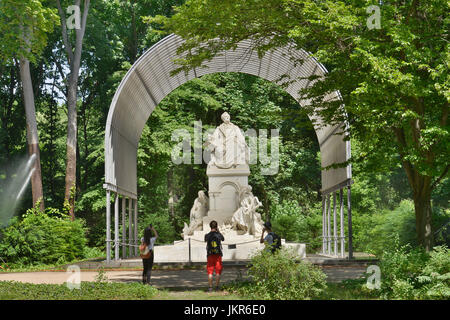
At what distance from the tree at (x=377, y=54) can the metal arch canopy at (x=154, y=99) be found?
5219mm

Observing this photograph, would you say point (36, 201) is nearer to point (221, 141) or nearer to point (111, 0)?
point (221, 141)

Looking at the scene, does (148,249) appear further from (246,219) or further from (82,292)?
(246,219)

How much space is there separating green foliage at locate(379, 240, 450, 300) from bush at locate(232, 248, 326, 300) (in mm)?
1233

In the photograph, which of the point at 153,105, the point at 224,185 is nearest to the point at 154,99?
the point at 153,105

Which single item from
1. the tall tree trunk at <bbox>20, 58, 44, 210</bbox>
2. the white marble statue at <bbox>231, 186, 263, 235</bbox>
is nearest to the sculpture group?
the white marble statue at <bbox>231, 186, 263, 235</bbox>

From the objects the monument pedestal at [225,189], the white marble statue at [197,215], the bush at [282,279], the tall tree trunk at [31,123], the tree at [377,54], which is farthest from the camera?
the tall tree trunk at [31,123]

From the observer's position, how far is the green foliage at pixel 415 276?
9.95 metres

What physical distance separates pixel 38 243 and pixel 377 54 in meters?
15.3

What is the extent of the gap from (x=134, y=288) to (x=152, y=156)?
22207 millimetres

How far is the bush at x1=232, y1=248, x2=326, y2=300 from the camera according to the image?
10.4 meters

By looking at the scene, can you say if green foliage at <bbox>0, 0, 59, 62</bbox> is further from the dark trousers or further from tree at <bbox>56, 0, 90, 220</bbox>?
the dark trousers

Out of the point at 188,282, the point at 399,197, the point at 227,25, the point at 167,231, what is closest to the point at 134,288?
the point at 188,282

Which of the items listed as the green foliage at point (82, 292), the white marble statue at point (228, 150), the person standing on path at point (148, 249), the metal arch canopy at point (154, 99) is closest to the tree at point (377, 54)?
the person standing on path at point (148, 249)

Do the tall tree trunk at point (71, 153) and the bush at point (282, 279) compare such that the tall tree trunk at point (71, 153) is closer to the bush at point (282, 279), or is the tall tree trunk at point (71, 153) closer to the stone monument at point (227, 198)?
the stone monument at point (227, 198)
